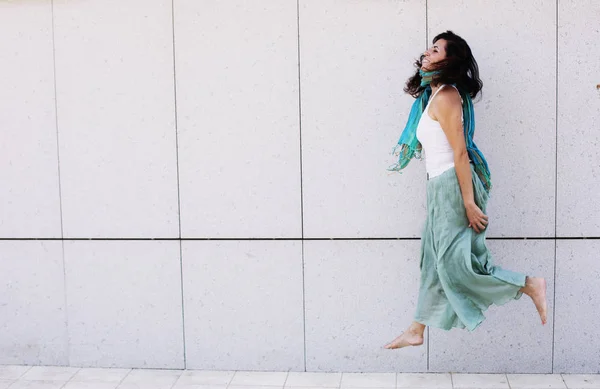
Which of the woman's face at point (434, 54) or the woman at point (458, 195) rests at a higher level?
the woman's face at point (434, 54)

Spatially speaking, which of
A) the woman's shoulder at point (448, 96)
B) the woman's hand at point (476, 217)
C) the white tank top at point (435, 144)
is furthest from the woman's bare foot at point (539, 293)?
the woman's shoulder at point (448, 96)

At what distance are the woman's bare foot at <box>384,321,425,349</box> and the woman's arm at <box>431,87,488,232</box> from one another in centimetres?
71

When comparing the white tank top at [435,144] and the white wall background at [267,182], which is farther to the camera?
the white wall background at [267,182]

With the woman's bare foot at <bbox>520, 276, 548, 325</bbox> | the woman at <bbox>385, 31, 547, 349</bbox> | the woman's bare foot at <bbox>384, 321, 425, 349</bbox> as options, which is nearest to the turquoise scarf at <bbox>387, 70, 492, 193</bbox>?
the woman at <bbox>385, 31, 547, 349</bbox>

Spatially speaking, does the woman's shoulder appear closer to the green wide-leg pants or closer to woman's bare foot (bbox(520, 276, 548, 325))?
the green wide-leg pants

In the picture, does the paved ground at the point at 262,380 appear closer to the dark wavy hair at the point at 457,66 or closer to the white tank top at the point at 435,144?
the white tank top at the point at 435,144

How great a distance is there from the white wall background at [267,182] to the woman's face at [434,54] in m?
0.41

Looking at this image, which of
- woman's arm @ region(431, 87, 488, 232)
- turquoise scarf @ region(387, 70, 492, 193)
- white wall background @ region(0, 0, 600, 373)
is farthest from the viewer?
white wall background @ region(0, 0, 600, 373)

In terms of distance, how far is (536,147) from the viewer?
4871 millimetres

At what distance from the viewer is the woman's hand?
14.4 feet

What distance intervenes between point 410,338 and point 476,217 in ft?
2.71

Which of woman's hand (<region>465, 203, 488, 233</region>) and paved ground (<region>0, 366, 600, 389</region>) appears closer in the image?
woman's hand (<region>465, 203, 488, 233</region>)

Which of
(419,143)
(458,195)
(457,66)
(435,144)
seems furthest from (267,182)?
(457,66)

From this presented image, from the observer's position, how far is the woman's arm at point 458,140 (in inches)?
171
